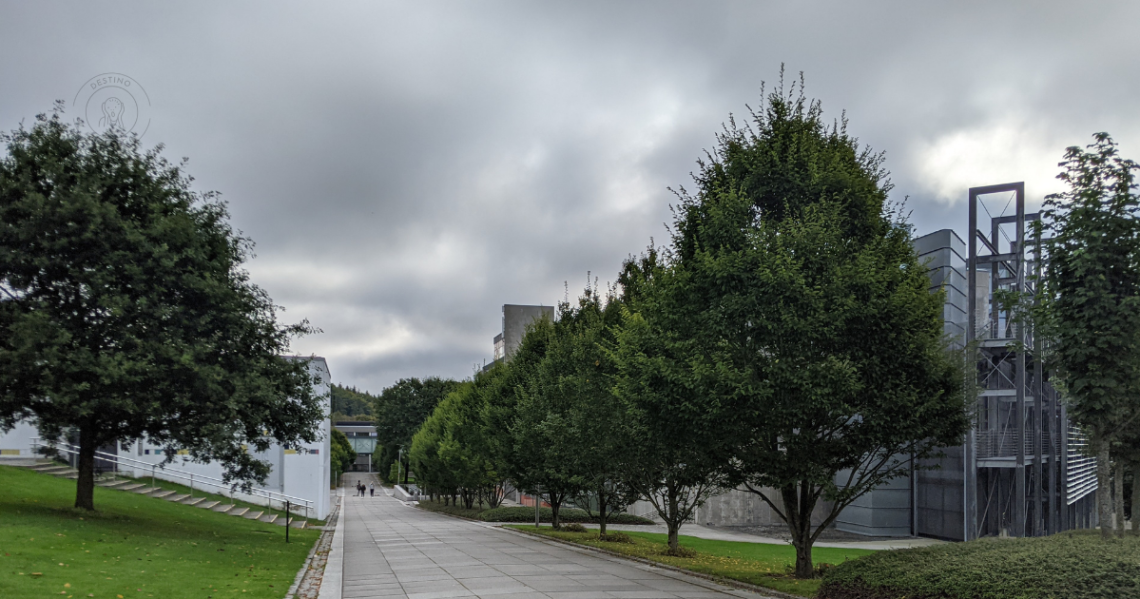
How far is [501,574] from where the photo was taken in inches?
647

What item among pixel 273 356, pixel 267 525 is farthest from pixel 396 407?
pixel 273 356

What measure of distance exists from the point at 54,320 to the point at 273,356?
226 inches

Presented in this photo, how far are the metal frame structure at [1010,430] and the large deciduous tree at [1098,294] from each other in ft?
57.8

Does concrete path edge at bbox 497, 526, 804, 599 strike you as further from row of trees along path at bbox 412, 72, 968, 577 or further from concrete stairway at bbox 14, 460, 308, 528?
concrete stairway at bbox 14, 460, 308, 528

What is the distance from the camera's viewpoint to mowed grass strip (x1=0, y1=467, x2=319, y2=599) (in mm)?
12258

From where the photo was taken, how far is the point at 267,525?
31594 mm

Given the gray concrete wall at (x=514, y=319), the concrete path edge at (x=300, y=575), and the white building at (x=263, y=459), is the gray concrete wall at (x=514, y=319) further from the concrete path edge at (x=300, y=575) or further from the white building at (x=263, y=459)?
the concrete path edge at (x=300, y=575)

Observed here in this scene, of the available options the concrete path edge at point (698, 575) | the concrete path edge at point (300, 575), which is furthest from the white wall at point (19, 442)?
the concrete path edge at point (698, 575)

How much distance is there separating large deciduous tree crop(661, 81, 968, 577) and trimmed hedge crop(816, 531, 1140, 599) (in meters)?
2.01

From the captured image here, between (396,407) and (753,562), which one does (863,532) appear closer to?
(753,562)

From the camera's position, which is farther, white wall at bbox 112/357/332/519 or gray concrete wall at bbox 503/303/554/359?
gray concrete wall at bbox 503/303/554/359

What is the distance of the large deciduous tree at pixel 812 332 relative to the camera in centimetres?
1390

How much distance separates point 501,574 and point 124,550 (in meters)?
7.67

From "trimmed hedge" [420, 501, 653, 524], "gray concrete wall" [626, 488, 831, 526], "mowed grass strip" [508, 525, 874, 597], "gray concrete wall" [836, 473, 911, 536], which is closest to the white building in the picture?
Result: "trimmed hedge" [420, 501, 653, 524]
